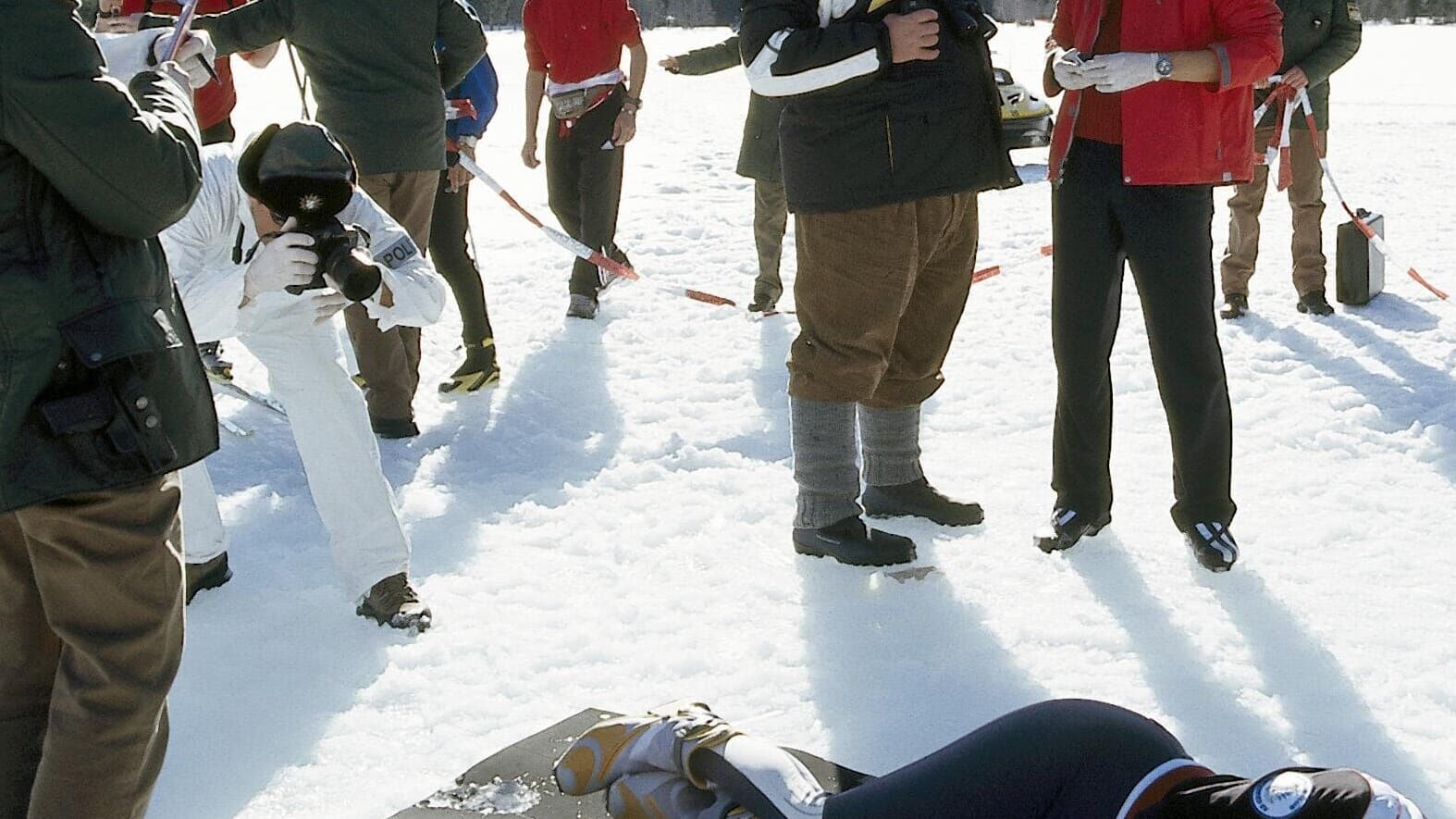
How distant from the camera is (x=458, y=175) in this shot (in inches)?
237

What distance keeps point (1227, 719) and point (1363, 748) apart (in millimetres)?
275

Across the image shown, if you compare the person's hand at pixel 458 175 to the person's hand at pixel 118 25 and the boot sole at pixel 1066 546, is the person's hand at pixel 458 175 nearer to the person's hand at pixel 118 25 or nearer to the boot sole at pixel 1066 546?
the person's hand at pixel 118 25

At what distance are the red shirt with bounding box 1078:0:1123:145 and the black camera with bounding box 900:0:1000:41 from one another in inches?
11.9

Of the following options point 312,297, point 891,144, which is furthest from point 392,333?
point 891,144

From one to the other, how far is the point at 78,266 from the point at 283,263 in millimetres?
630

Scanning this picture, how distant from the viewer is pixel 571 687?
10.9 feet

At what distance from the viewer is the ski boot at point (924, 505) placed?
4195 millimetres

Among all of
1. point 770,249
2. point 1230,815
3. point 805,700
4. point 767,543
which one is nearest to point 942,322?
point 767,543

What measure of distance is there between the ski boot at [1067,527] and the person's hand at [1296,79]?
2825mm

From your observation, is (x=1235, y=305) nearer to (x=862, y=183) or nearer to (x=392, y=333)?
(x=862, y=183)

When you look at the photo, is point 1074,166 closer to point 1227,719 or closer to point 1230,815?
point 1227,719

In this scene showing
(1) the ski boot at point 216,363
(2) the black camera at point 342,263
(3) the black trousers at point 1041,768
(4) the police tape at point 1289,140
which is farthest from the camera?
(4) the police tape at point 1289,140

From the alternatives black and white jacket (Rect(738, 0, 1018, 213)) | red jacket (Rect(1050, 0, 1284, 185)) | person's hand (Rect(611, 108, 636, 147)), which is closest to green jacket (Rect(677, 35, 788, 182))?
person's hand (Rect(611, 108, 636, 147))

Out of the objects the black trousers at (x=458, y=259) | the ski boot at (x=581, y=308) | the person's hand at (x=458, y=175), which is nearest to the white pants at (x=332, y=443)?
the black trousers at (x=458, y=259)
